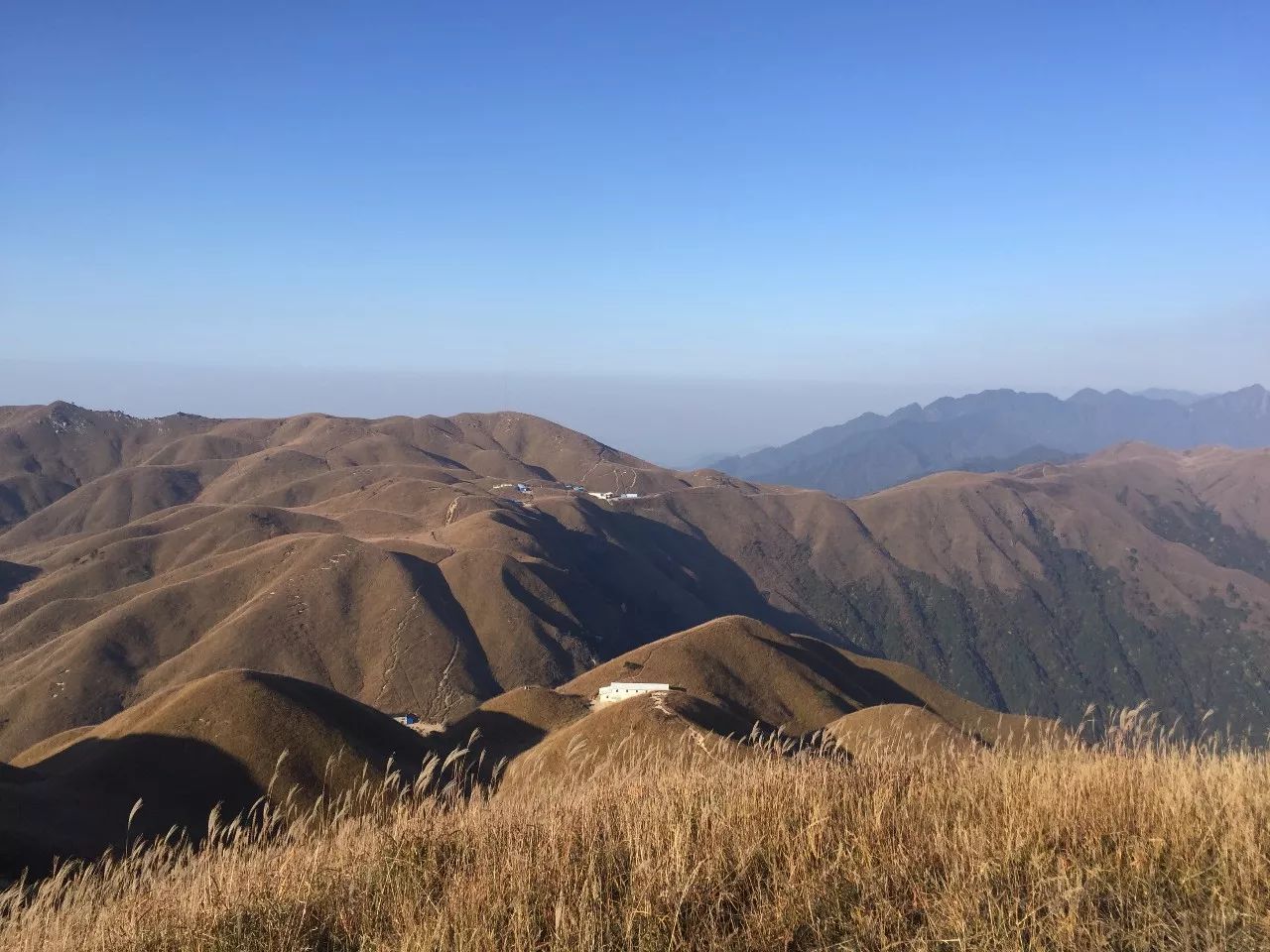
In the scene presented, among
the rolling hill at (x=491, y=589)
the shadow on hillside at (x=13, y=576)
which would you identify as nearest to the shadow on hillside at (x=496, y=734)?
the rolling hill at (x=491, y=589)

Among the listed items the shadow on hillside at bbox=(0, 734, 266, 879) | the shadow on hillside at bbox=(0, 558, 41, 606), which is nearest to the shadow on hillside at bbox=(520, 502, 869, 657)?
the shadow on hillside at bbox=(0, 734, 266, 879)

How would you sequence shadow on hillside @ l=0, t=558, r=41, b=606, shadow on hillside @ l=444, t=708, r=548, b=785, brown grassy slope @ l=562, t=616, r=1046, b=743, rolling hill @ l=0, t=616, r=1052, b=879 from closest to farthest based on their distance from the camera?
rolling hill @ l=0, t=616, r=1052, b=879
shadow on hillside @ l=444, t=708, r=548, b=785
brown grassy slope @ l=562, t=616, r=1046, b=743
shadow on hillside @ l=0, t=558, r=41, b=606

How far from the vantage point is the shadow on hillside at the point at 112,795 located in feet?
92.4

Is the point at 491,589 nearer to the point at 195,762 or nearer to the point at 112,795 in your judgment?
the point at 195,762

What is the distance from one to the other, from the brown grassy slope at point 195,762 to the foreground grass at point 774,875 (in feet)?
84.7

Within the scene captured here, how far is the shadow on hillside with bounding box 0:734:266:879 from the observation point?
28.2 metres

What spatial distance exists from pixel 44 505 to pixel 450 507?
336 feet

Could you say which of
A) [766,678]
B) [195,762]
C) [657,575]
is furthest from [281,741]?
[657,575]

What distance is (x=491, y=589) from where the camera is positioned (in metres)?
98.6

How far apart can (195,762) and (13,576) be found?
3683 inches

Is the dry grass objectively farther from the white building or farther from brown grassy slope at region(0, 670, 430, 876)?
the white building

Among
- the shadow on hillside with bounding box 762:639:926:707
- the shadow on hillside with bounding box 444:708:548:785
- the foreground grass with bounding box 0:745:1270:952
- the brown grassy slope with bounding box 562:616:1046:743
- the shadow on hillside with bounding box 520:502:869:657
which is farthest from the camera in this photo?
the shadow on hillside with bounding box 520:502:869:657

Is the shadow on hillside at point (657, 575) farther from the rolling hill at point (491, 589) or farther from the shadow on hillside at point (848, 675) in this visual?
the shadow on hillside at point (848, 675)

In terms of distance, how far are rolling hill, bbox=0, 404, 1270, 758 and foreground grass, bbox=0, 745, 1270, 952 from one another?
7441cm
